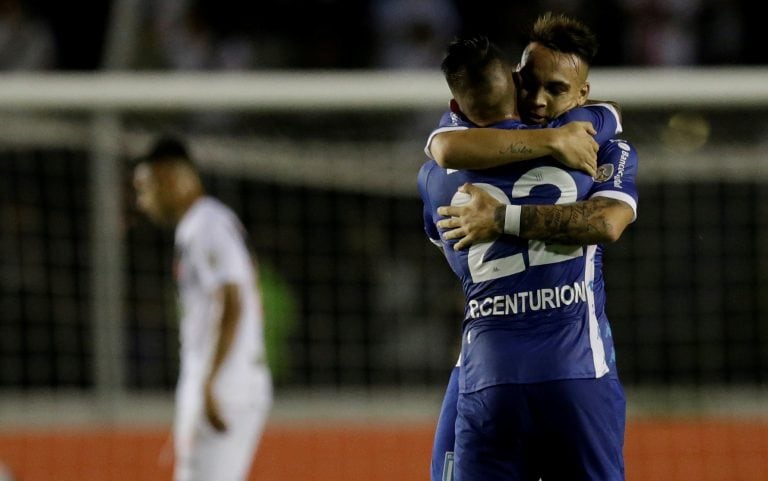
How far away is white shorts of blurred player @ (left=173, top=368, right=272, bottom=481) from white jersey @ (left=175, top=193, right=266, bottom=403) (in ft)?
0.21

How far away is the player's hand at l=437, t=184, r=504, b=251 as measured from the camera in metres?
3.40

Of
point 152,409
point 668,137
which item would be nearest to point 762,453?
point 668,137

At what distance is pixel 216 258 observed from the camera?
5434mm

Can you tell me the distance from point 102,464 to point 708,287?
410cm

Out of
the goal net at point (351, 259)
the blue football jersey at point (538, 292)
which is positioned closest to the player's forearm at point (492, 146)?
the blue football jersey at point (538, 292)

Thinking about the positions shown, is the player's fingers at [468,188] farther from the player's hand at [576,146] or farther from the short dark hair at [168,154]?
the short dark hair at [168,154]

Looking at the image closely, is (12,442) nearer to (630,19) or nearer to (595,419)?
(595,419)

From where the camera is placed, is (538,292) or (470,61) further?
(538,292)

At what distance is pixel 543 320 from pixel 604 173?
1.51 ft

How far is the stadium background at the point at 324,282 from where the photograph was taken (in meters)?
6.91

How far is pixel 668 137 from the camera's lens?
25.4 feet

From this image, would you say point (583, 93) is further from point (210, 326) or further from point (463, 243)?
point (210, 326)

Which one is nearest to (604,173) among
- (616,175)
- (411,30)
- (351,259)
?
(616,175)

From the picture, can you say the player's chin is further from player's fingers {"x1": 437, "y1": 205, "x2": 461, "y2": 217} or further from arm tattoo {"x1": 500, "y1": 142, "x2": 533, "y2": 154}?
player's fingers {"x1": 437, "y1": 205, "x2": 461, "y2": 217}
